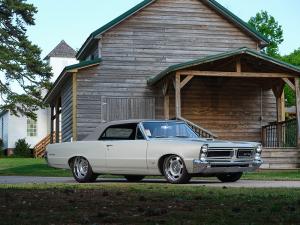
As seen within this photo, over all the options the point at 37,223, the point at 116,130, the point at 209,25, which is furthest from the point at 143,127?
the point at 209,25

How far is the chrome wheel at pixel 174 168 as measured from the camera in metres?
13.2

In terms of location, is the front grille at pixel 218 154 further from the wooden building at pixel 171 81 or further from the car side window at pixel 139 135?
the wooden building at pixel 171 81

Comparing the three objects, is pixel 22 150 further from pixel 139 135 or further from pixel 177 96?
pixel 139 135

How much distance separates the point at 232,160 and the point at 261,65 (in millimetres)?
11448

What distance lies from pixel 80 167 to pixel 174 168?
8.56ft

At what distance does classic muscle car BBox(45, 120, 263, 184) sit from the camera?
1306 centimetres

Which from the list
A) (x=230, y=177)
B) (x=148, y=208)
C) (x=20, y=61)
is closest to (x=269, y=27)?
(x=20, y=61)

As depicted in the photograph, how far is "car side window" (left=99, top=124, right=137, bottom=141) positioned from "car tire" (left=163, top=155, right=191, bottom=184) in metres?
1.18

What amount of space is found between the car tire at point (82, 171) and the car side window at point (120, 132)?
71 cm

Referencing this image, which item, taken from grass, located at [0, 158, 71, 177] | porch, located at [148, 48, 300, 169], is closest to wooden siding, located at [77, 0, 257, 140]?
porch, located at [148, 48, 300, 169]

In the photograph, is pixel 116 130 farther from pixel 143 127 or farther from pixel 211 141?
pixel 211 141

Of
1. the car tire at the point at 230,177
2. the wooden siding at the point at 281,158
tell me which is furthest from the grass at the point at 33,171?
the wooden siding at the point at 281,158

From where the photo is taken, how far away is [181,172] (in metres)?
13.2

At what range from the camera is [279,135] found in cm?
2575
